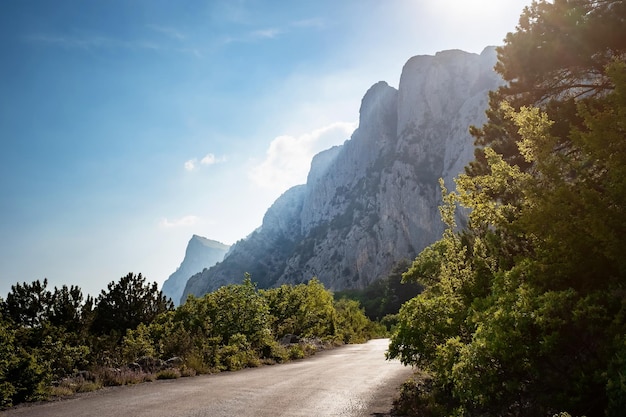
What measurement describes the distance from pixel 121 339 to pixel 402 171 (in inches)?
5280

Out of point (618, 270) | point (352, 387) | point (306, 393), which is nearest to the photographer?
point (618, 270)

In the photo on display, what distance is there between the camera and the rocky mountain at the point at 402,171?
138 metres

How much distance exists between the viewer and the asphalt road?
976 cm

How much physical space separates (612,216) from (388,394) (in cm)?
869

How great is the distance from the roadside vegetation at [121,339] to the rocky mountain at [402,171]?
348 feet

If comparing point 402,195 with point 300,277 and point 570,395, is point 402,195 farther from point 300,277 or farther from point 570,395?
point 570,395

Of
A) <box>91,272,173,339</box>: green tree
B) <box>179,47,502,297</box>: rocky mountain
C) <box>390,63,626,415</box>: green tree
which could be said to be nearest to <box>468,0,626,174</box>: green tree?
<box>390,63,626,415</box>: green tree

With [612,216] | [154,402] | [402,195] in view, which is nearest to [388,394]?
[154,402]

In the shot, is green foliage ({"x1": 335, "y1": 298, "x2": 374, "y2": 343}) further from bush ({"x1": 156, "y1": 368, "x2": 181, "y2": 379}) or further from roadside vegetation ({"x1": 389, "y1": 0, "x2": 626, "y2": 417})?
roadside vegetation ({"x1": 389, "y1": 0, "x2": 626, "y2": 417})

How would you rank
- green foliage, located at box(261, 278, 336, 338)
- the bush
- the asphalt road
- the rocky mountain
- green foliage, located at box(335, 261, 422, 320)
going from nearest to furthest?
the asphalt road
the bush
green foliage, located at box(261, 278, 336, 338)
green foliage, located at box(335, 261, 422, 320)
the rocky mountain

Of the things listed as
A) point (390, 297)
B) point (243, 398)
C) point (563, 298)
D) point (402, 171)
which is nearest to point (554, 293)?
point (563, 298)

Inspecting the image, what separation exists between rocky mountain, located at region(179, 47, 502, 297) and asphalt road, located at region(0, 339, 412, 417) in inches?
4500

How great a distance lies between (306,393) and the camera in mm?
12086

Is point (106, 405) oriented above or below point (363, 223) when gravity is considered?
below
